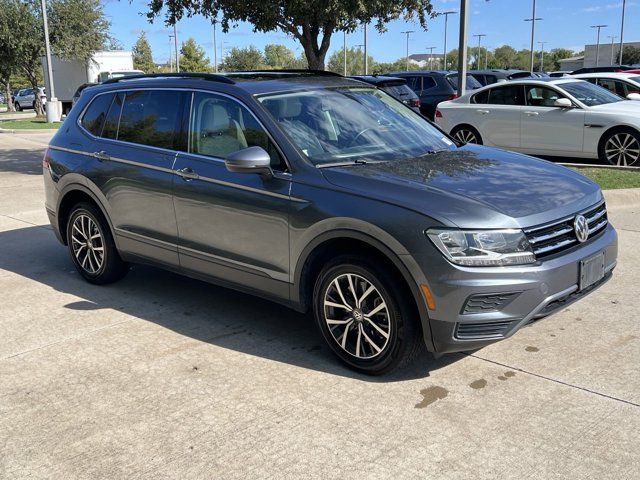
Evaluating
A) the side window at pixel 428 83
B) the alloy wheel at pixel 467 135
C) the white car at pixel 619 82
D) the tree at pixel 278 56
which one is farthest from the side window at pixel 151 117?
the tree at pixel 278 56

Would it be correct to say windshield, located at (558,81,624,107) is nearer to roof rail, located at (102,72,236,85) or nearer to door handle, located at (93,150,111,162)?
roof rail, located at (102,72,236,85)

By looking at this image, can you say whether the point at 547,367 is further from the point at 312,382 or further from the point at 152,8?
the point at 152,8

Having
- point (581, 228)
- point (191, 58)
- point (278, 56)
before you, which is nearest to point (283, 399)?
point (581, 228)

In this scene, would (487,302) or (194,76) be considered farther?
(194,76)

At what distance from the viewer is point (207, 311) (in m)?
5.34

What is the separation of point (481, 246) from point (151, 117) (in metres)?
2.98

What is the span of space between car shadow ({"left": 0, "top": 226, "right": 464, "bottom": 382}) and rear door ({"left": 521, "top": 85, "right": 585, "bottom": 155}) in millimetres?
7616

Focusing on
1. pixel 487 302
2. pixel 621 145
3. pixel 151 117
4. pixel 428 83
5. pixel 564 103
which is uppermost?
pixel 428 83

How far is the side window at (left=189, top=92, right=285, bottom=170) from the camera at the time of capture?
4.55 m

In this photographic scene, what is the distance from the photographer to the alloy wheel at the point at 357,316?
155 inches

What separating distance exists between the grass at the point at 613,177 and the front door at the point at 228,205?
19.6ft

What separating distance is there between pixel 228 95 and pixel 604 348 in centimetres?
304

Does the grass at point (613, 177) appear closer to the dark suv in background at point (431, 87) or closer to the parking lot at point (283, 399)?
the parking lot at point (283, 399)

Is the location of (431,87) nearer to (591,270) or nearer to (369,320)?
(591,270)
